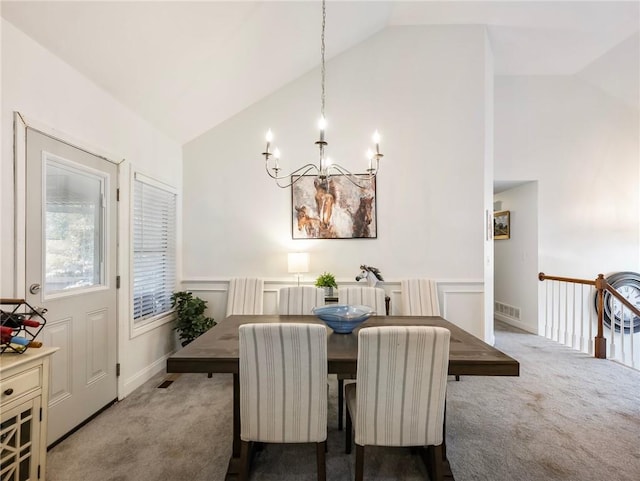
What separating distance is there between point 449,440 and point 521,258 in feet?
13.1

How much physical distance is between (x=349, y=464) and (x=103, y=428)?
1.79 metres

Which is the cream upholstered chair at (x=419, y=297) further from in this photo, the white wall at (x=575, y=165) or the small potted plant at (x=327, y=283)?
the white wall at (x=575, y=165)

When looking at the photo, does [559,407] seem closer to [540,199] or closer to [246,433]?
[246,433]

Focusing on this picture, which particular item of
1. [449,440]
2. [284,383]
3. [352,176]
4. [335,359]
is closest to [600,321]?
[449,440]

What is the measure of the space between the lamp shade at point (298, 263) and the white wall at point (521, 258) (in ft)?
12.1

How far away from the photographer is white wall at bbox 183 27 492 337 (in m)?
3.77

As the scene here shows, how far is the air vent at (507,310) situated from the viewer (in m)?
5.34

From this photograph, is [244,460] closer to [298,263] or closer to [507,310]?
[298,263]

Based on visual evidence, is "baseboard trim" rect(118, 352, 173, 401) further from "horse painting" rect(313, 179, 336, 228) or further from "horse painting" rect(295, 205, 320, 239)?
"horse painting" rect(313, 179, 336, 228)

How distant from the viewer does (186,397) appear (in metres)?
2.80

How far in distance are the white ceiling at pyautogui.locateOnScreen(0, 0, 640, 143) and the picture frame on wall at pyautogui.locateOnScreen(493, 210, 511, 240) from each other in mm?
2233

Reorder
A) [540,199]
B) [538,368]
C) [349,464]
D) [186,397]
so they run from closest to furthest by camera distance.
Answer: [349,464] < [186,397] < [538,368] < [540,199]

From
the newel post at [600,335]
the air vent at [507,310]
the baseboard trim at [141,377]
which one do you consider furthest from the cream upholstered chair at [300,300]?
the air vent at [507,310]

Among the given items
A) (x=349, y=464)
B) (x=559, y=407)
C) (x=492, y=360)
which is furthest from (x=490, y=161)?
(x=349, y=464)
